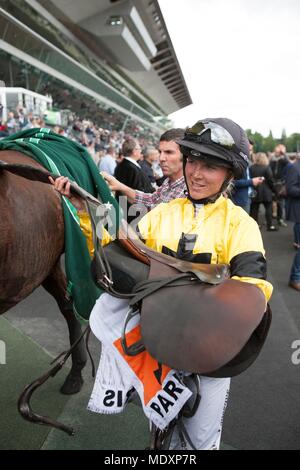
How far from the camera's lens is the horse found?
5.68 feet

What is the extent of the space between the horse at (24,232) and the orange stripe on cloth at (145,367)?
59cm

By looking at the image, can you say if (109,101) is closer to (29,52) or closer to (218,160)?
(29,52)

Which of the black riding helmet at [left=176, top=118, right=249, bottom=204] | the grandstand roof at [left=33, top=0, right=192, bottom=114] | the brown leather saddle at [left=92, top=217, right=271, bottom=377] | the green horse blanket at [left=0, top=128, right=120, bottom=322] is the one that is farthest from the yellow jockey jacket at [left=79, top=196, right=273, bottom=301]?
the grandstand roof at [left=33, top=0, right=192, bottom=114]

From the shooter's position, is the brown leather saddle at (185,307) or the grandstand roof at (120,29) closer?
the brown leather saddle at (185,307)

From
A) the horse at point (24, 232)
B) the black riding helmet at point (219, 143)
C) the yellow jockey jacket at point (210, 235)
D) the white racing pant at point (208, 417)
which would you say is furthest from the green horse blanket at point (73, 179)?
the white racing pant at point (208, 417)

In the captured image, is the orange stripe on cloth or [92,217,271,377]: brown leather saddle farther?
the orange stripe on cloth

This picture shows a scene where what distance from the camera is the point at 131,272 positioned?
1313mm

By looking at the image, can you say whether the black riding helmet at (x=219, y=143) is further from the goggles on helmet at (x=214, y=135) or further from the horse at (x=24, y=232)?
the horse at (x=24, y=232)

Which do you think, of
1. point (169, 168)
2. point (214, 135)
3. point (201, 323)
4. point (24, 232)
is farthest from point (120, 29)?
point (201, 323)

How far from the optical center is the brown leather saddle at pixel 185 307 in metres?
1.07

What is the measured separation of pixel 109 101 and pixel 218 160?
121ft

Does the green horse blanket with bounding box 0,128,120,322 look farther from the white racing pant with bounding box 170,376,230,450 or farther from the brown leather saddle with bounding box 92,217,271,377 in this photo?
the white racing pant with bounding box 170,376,230,450

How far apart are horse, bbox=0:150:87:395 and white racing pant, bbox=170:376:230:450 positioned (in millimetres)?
715
